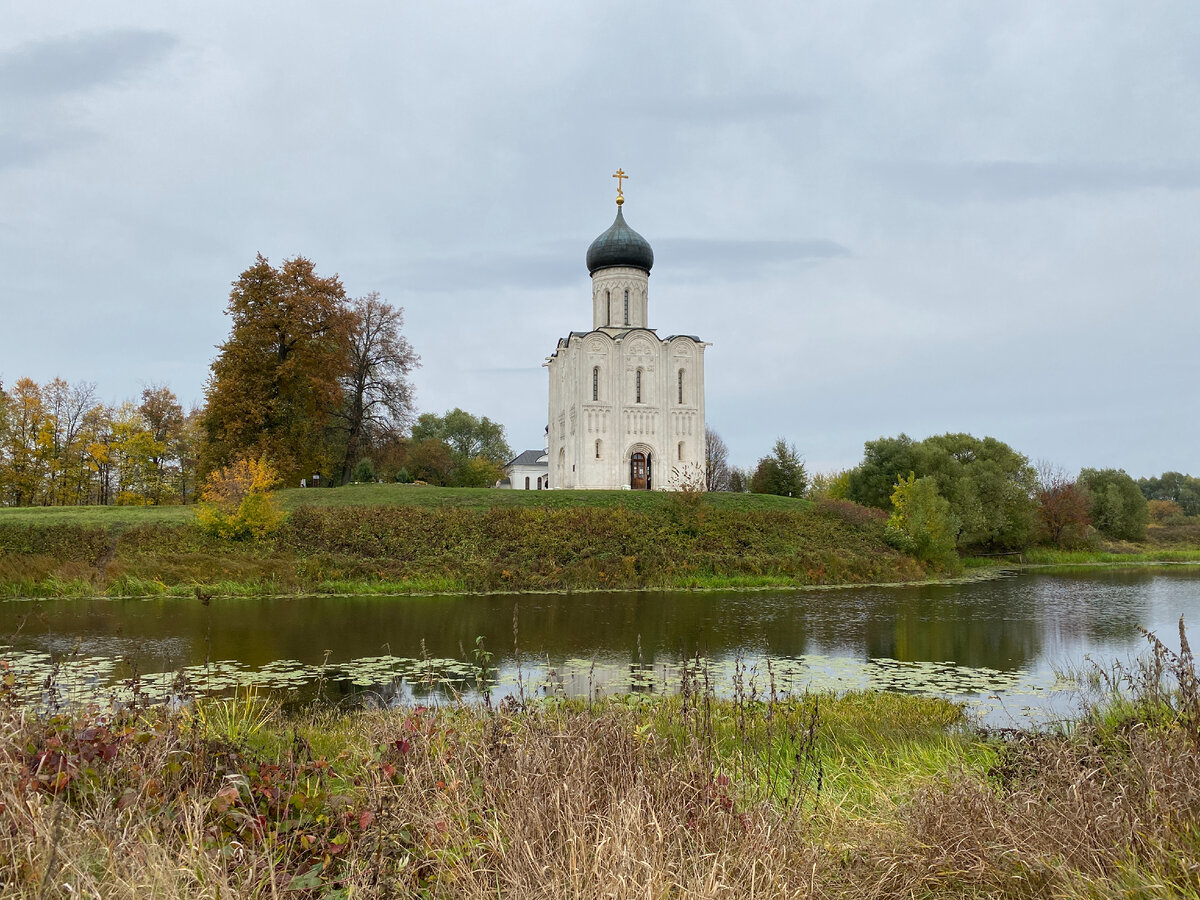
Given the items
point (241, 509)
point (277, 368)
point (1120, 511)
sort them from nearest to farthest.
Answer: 1. point (241, 509)
2. point (277, 368)
3. point (1120, 511)

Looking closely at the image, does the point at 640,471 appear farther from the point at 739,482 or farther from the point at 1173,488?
the point at 1173,488

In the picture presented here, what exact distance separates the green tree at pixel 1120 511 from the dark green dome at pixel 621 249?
3053 cm

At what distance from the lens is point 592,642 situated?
45.5ft

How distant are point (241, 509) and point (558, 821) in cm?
2364

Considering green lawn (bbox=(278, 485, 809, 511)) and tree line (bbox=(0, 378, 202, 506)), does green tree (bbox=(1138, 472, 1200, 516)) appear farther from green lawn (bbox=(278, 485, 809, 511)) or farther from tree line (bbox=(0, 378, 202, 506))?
tree line (bbox=(0, 378, 202, 506))

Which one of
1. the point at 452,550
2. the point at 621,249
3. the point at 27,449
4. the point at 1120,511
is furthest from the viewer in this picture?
the point at 1120,511

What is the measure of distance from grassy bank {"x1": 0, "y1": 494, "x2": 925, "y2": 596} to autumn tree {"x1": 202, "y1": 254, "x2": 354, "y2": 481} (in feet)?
13.4

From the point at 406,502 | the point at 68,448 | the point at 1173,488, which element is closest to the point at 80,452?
the point at 68,448

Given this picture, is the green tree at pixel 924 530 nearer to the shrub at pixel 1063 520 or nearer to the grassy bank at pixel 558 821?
the shrub at pixel 1063 520

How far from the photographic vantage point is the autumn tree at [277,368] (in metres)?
34.5

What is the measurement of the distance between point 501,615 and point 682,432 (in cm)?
2809

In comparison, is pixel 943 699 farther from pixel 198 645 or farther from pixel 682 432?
pixel 682 432

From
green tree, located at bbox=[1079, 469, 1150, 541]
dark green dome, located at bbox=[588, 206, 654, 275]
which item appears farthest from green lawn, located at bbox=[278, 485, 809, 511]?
green tree, located at bbox=[1079, 469, 1150, 541]

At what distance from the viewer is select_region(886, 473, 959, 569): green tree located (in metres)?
30.9
